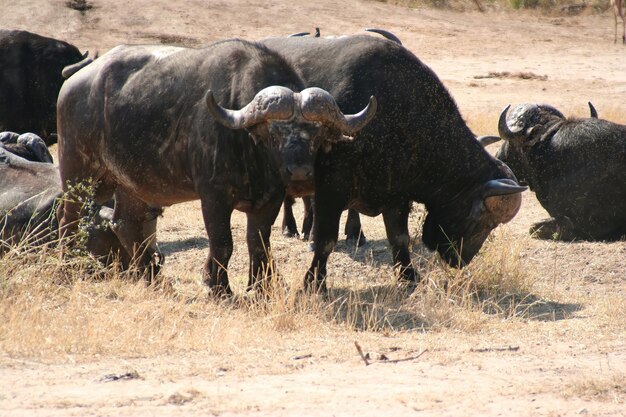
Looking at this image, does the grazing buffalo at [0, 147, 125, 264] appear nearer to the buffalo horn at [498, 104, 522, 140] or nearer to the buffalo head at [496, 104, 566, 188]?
the buffalo horn at [498, 104, 522, 140]

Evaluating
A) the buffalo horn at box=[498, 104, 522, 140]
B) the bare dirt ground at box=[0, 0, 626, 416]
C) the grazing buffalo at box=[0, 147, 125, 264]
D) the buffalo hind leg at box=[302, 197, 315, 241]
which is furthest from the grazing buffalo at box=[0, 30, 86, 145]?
the buffalo horn at box=[498, 104, 522, 140]

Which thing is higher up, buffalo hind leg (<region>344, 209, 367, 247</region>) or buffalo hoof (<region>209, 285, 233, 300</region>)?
buffalo hoof (<region>209, 285, 233, 300</region>)

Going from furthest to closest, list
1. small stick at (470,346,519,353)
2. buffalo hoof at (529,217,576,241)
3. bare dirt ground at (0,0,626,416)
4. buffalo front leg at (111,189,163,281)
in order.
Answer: buffalo hoof at (529,217,576,241), buffalo front leg at (111,189,163,281), small stick at (470,346,519,353), bare dirt ground at (0,0,626,416)

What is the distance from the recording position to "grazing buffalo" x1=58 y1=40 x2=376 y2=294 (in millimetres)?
8383

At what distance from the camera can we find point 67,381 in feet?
20.7

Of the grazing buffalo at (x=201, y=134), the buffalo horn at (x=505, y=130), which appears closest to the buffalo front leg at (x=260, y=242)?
the grazing buffalo at (x=201, y=134)

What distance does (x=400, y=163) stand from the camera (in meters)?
9.52

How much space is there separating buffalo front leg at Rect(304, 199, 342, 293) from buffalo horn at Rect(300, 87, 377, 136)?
0.84m

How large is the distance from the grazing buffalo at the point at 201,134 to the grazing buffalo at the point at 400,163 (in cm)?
24

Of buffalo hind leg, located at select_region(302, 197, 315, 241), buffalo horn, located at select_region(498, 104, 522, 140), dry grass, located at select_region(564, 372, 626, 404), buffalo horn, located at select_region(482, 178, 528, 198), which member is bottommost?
buffalo hind leg, located at select_region(302, 197, 315, 241)

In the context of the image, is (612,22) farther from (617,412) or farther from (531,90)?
(617,412)

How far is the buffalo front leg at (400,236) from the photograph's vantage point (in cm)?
984

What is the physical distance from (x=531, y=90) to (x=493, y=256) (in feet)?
39.0

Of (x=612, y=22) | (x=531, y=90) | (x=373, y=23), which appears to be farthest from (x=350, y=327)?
(x=612, y=22)
